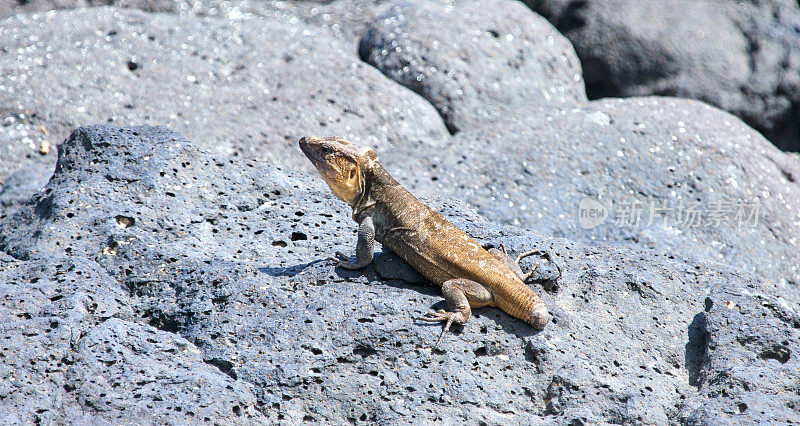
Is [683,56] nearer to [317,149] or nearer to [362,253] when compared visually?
[317,149]

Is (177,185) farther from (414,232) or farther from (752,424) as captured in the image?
(752,424)

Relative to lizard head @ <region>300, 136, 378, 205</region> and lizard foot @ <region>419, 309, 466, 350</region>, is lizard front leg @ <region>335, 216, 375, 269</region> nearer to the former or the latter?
lizard head @ <region>300, 136, 378, 205</region>

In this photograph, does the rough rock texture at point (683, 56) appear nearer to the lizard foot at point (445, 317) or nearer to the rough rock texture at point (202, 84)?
the rough rock texture at point (202, 84)

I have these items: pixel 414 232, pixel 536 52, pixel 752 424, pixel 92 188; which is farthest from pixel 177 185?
pixel 536 52

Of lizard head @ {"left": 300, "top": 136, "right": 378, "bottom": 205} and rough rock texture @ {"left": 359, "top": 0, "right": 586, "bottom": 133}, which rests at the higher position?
lizard head @ {"left": 300, "top": 136, "right": 378, "bottom": 205}

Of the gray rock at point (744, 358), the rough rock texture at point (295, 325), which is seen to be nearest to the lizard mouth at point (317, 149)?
the rough rock texture at point (295, 325)

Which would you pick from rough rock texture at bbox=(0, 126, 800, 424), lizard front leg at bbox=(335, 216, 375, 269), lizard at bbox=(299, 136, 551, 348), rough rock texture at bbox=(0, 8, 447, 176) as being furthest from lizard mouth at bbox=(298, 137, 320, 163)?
rough rock texture at bbox=(0, 8, 447, 176)
